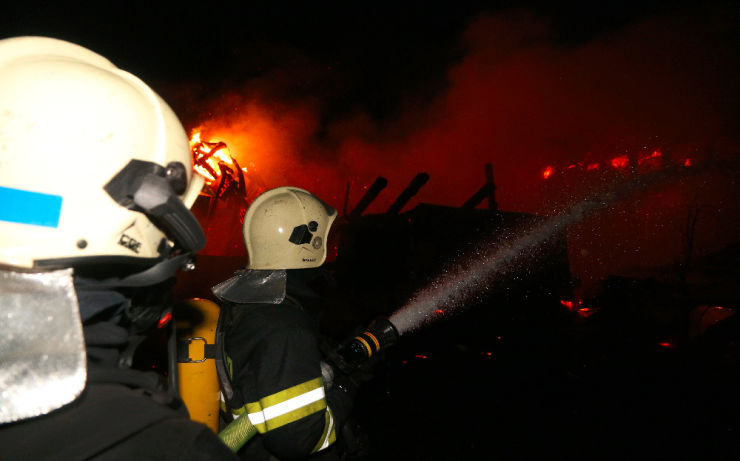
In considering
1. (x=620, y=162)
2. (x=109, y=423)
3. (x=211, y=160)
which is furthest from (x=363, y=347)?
(x=620, y=162)

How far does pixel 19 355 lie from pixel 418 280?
645 centimetres

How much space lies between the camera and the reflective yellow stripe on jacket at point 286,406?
1742 mm

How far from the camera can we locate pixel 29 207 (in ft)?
3.15

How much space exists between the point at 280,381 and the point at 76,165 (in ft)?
4.24

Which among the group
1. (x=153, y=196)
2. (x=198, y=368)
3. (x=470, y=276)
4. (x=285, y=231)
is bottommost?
(x=470, y=276)

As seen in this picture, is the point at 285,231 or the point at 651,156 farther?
the point at 651,156

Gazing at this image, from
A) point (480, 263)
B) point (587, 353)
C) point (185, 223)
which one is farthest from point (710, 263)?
point (185, 223)

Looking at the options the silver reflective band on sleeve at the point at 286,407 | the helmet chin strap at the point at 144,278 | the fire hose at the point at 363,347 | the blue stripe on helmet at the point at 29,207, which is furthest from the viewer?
the fire hose at the point at 363,347

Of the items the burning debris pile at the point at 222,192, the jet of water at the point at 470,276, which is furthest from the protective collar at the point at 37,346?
the burning debris pile at the point at 222,192

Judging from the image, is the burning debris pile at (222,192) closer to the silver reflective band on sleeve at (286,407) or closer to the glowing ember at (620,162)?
the silver reflective band on sleeve at (286,407)

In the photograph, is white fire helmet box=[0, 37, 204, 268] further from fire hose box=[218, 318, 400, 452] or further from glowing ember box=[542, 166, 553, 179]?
glowing ember box=[542, 166, 553, 179]

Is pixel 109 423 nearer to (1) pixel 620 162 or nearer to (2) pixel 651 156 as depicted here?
(1) pixel 620 162

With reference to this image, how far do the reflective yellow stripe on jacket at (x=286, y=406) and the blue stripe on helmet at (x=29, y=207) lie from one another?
1.25 metres

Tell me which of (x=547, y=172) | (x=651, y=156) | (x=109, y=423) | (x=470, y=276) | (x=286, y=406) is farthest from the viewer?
(x=651, y=156)
